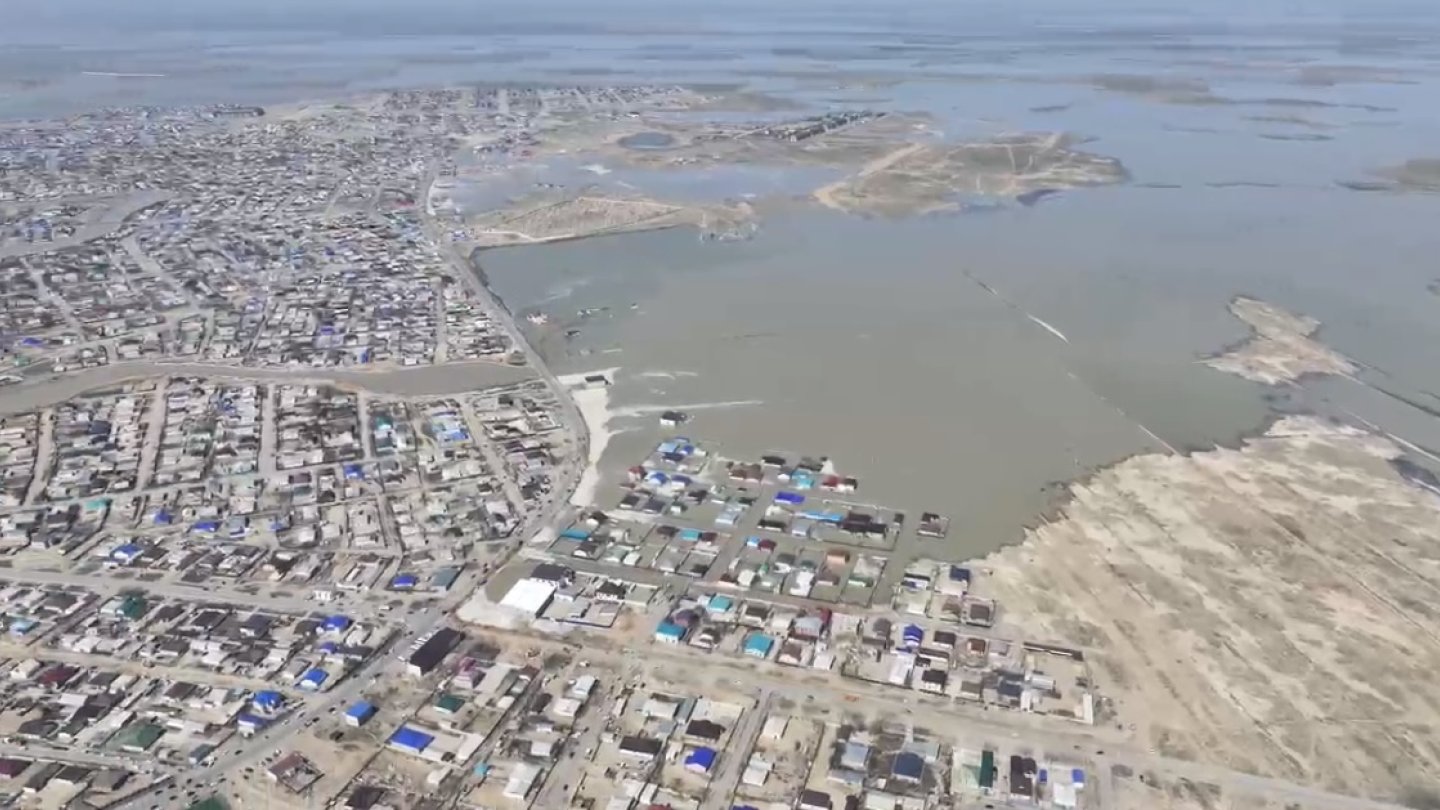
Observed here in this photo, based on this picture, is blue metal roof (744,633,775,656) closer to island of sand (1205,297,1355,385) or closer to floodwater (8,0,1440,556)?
floodwater (8,0,1440,556)

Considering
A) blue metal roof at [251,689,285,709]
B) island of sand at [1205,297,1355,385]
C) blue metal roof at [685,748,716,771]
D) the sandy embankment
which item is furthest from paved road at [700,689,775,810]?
island of sand at [1205,297,1355,385]

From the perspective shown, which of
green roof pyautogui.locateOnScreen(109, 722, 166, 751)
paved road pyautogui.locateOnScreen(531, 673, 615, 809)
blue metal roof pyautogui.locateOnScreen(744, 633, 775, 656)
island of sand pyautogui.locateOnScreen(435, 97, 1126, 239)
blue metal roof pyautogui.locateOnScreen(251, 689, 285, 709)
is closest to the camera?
paved road pyautogui.locateOnScreen(531, 673, 615, 809)

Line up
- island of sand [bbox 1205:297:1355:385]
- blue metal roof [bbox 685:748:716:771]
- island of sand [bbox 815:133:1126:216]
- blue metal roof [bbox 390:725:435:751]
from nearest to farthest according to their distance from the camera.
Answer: blue metal roof [bbox 685:748:716:771], blue metal roof [bbox 390:725:435:751], island of sand [bbox 1205:297:1355:385], island of sand [bbox 815:133:1126:216]

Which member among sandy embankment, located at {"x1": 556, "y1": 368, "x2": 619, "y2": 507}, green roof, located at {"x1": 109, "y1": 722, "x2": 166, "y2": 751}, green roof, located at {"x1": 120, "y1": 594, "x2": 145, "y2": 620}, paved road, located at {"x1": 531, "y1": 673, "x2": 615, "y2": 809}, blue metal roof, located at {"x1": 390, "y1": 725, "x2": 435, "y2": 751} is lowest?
paved road, located at {"x1": 531, "y1": 673, "x2": 615, "y2": 809}

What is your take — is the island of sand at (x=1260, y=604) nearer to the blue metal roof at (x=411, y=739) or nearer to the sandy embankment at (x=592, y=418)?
the sandy embankment at (x=592, y=418)

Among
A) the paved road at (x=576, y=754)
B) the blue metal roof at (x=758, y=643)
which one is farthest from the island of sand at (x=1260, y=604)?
the paved road at (x=576, y=754)

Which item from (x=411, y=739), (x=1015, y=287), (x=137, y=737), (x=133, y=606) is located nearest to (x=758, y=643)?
(x=411, y=739)

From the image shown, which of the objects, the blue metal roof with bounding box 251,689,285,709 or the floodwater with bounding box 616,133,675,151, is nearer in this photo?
the blue metal roof with bounding box 251,689,285,709
